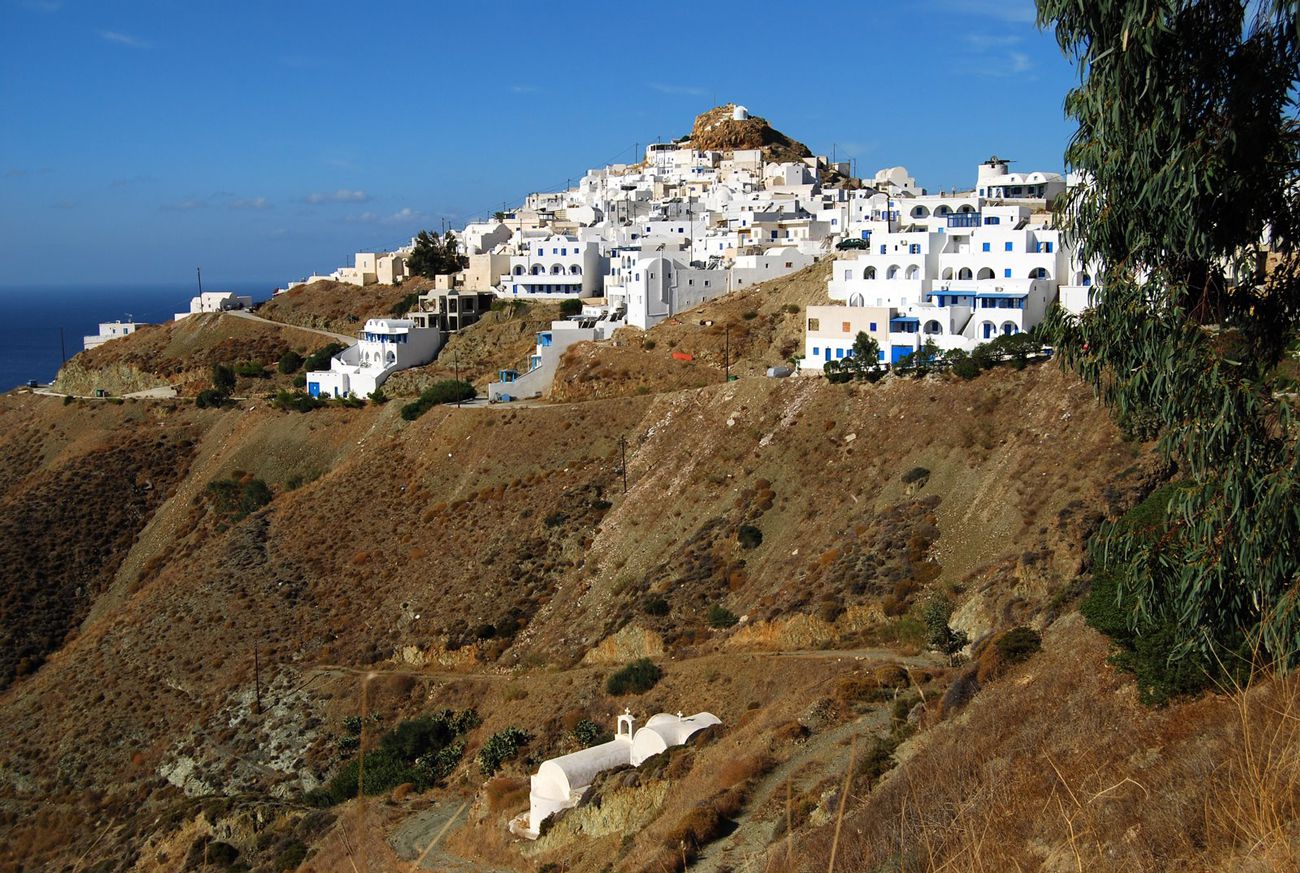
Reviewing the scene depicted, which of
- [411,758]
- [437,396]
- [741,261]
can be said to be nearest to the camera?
[411,758]

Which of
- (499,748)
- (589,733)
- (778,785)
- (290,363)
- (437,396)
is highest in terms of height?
(290,363)

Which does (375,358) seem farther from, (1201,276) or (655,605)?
(1201,276)

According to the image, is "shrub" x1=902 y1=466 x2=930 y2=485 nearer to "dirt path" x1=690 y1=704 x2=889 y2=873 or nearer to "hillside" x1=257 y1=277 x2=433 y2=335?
"dirt path" x1=690 y1=704 x2=889 y2=873

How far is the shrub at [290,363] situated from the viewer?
80000 millimetres

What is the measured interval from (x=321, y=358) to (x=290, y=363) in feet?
8.52

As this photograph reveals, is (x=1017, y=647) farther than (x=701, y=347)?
No

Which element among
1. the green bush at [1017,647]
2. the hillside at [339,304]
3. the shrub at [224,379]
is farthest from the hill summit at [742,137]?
the green bush at [1017,647]

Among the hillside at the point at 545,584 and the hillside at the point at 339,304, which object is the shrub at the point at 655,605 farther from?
the hillside at the point at 339,304

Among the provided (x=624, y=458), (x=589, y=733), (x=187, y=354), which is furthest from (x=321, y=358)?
(x=589, y=733)

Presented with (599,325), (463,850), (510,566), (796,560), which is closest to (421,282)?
(599,325)

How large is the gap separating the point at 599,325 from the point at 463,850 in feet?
145

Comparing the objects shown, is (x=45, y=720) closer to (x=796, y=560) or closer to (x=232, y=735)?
(x=232, y=735)

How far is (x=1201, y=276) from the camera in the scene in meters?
10.8

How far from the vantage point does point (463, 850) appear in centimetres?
2481
